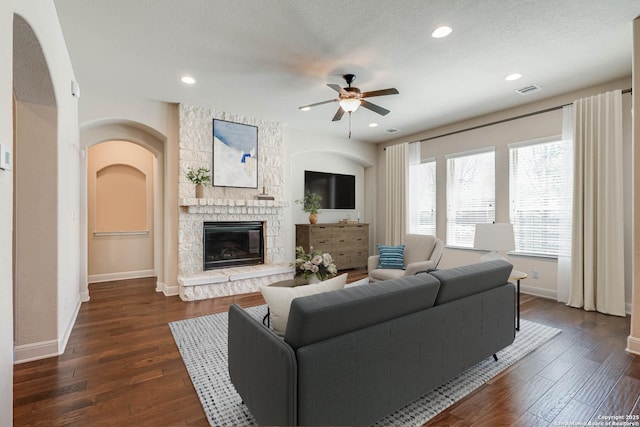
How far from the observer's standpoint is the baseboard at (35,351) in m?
2.40

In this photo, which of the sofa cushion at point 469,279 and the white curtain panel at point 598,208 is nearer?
the sofa cushion at point 469,279

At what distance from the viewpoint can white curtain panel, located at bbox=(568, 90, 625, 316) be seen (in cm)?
349

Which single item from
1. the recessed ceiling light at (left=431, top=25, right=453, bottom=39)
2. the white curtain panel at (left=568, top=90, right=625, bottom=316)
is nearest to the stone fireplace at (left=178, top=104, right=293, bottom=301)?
the recessed ceiling light at (left=431, top=25, right=453, bottom=39)

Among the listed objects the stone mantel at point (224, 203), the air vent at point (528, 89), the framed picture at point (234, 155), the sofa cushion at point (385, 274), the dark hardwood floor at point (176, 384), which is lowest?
the dark hardwood floor at point (176, 384)

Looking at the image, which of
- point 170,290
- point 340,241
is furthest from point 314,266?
point 340,241

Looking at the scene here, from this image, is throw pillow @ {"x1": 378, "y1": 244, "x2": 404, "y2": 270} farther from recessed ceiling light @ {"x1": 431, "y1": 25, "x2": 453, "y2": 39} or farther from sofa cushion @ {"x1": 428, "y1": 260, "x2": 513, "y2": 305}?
recessed ceiling light @ {"x1": 431, "y1": 25, "x2": 453, "y2": 39}

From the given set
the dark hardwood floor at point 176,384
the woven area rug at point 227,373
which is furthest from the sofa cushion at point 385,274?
the dark hardwood floor at point 176,384

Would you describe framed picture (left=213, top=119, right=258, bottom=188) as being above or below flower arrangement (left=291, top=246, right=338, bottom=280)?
above

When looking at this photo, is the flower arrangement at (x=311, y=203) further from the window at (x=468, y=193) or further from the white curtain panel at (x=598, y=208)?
the white curtain panel at (x=598, y=208)

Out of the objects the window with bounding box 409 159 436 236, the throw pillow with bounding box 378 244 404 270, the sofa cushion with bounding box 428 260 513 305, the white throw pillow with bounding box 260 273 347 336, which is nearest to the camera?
the white throw pillow with bounding box 260 273 347 336

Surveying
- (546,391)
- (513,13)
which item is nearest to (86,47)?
(513,13)

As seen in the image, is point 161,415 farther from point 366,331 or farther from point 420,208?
point 420,208

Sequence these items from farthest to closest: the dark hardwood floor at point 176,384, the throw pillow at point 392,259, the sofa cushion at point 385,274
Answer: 1. the throw pillow at point 392,259
2. the sofa cushion at point 385,274
3. the dark hardwood floor at point 176,384

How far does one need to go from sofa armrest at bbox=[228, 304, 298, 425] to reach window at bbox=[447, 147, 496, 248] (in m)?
4.56
